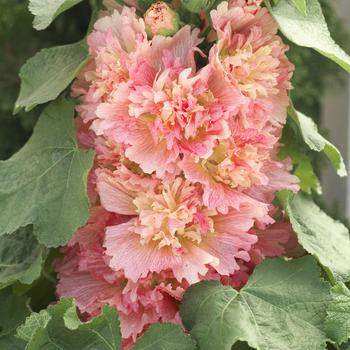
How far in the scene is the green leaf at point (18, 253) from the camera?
812 mm

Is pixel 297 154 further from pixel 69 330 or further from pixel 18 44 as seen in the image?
pixel 18 44

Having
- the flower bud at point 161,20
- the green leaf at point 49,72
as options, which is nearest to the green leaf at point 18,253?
the green leaf at point 49,72

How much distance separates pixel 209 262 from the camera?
0.69 m

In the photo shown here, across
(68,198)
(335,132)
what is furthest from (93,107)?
(335,132)

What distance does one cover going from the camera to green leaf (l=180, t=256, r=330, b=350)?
67 centimetres

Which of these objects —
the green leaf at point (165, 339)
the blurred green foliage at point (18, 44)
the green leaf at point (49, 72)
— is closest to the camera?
the green leaf at point (165, 339)

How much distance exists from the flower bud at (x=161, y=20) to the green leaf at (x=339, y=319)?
0.27 metres

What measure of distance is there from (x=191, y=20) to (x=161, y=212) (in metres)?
0.18

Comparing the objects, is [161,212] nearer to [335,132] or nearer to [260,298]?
[260,298]

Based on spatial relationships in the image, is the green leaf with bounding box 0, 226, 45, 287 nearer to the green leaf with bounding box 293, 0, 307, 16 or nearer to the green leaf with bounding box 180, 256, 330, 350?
the green leaf with bounding box 180, 256, 330, 350

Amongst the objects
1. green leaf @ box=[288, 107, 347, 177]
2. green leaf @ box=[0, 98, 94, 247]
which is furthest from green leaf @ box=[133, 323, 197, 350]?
green leaf @ box=[288, 107, 347, 177]

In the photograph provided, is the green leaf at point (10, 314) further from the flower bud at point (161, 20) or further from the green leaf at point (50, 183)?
the flower bud at point (161, 20)

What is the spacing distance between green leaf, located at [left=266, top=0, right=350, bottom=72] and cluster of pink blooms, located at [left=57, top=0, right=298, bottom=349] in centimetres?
2

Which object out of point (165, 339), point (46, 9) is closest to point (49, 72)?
point (46, 9)
